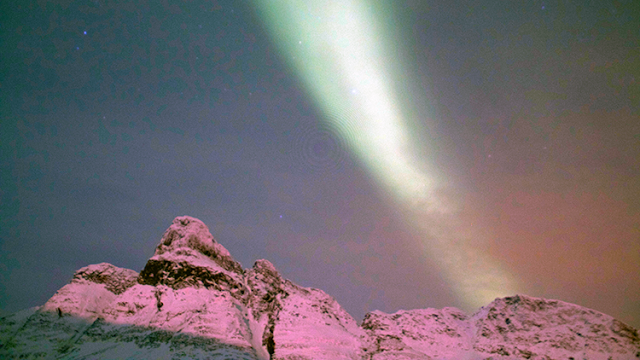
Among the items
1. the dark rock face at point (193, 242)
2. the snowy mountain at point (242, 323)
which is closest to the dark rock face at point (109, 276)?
the snowy mountain at point (242, 323)

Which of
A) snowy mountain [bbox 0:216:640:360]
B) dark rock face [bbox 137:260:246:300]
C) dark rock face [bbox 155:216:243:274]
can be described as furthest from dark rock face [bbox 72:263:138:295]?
dark rock face [bbox 137:260:246:300]

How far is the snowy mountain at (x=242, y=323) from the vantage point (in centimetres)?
9306

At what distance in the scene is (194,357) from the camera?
8194 cm

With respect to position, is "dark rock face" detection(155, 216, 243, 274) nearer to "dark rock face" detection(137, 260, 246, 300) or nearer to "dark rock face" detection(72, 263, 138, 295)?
"dark rock face" detection(137, 260, 246, 300)

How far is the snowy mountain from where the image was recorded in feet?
305

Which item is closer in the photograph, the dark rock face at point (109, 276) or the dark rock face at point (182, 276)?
the dark rock face at point (182, 276)

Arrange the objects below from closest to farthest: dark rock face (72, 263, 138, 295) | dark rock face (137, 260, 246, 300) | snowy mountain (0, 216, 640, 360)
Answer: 1. snowy mountain (0, 216, 640, 360)
2. dark rock face (137, 260, 246, 300)
3. dark rock face (72, 263, 138, 295)

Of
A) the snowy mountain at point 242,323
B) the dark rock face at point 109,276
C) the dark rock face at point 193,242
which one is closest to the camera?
the snowy mountain at point 242,323

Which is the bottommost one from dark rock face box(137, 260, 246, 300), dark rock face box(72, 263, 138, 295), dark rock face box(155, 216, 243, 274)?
dark rock face box(72, 263, 138, 295)

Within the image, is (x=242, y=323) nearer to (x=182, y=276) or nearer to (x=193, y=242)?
(x=182, y=276)

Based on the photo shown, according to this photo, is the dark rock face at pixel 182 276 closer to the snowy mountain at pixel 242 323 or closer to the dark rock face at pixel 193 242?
the snowy mountain at pixel 242 323

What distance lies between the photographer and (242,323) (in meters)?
104

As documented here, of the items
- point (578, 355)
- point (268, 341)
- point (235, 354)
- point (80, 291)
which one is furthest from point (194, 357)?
point (578, 355)

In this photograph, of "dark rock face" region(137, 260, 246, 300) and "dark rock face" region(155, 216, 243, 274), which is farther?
"dark rock face" region(155, 216, 243, 274)
